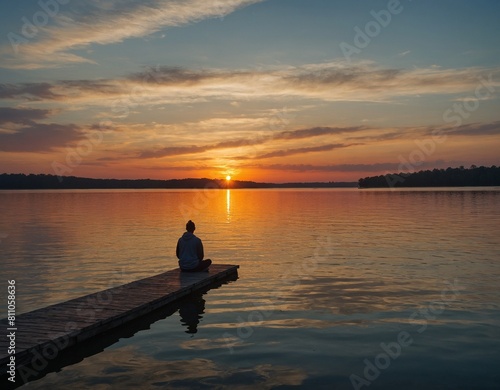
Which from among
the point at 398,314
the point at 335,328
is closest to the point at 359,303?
the point at 398,314

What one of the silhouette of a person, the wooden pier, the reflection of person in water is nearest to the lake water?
the reflection of person in water

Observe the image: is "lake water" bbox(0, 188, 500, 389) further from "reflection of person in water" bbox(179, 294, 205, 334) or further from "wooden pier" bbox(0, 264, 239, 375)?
"wooden pier" bbox(0, 264, 239, 375)

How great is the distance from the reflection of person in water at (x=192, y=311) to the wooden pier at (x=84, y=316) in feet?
1.23

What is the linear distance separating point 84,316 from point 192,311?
419cm

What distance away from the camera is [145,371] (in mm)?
11570

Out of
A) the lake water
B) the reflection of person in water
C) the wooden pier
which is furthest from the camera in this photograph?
the reflection of person in water

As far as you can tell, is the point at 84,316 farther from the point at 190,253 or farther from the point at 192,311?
the point at 190,253

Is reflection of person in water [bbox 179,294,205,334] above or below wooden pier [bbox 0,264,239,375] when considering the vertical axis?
below

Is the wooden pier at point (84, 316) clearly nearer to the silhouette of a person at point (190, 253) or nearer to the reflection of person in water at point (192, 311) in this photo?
the reflection of person in water at point (192, 311)

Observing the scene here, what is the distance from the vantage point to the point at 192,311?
57.2 ft

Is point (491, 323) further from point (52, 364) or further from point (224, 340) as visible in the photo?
point (52, 364)

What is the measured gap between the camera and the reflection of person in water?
1566 centimetres

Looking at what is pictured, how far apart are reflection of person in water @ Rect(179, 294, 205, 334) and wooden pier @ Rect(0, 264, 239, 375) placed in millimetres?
376

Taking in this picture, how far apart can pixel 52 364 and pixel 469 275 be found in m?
18.8
